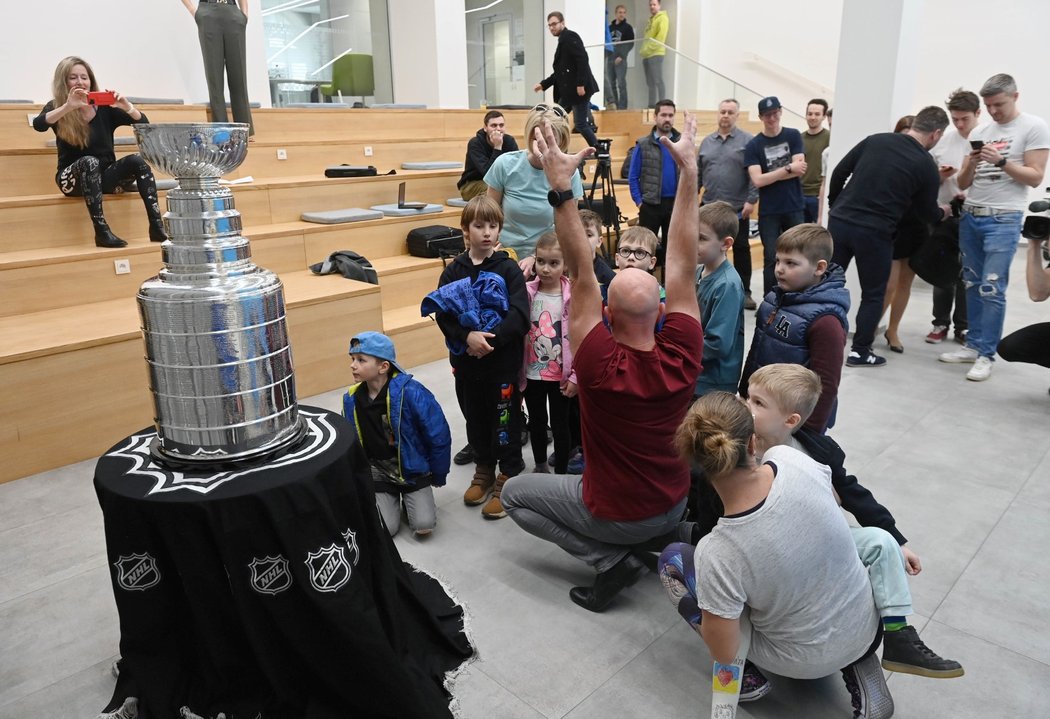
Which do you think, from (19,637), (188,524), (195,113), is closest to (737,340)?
(188,524)

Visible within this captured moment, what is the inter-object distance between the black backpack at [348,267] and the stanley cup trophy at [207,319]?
308 cm

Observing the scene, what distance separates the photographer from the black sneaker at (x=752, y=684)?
6.02ft

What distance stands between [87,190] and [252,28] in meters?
3.57

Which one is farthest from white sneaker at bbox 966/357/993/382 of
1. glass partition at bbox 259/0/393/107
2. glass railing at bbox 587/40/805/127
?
glass partition at bbox 259/0/393/107

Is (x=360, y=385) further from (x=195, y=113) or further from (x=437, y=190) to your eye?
(x=195, y=113)

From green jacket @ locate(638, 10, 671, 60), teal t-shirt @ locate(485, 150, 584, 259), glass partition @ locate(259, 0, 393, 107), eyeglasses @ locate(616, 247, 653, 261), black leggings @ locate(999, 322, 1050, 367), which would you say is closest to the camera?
eyeglasses @ locate(616, 247, 653, 261)

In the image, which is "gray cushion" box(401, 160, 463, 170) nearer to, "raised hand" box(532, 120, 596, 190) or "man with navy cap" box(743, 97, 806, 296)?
"man with navy cap" box(743, 97, 806, 296)

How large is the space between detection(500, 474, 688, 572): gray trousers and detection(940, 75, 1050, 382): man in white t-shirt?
122 inches

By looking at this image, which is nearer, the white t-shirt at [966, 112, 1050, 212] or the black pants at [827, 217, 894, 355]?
the white t-shirt at [966, 112, 1050, 212]

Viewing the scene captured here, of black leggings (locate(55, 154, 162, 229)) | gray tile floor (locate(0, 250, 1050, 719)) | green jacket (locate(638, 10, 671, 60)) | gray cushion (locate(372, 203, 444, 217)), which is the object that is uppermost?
green jacket (locate(638, 10, 671, 60))

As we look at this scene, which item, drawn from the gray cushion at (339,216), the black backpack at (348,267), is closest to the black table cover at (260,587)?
the black backpack at (348,267)

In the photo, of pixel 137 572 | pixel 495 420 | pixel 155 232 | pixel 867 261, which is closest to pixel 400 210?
pixel 155 232

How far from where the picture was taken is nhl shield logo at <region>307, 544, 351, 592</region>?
1.55 m

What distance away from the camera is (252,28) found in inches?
278
